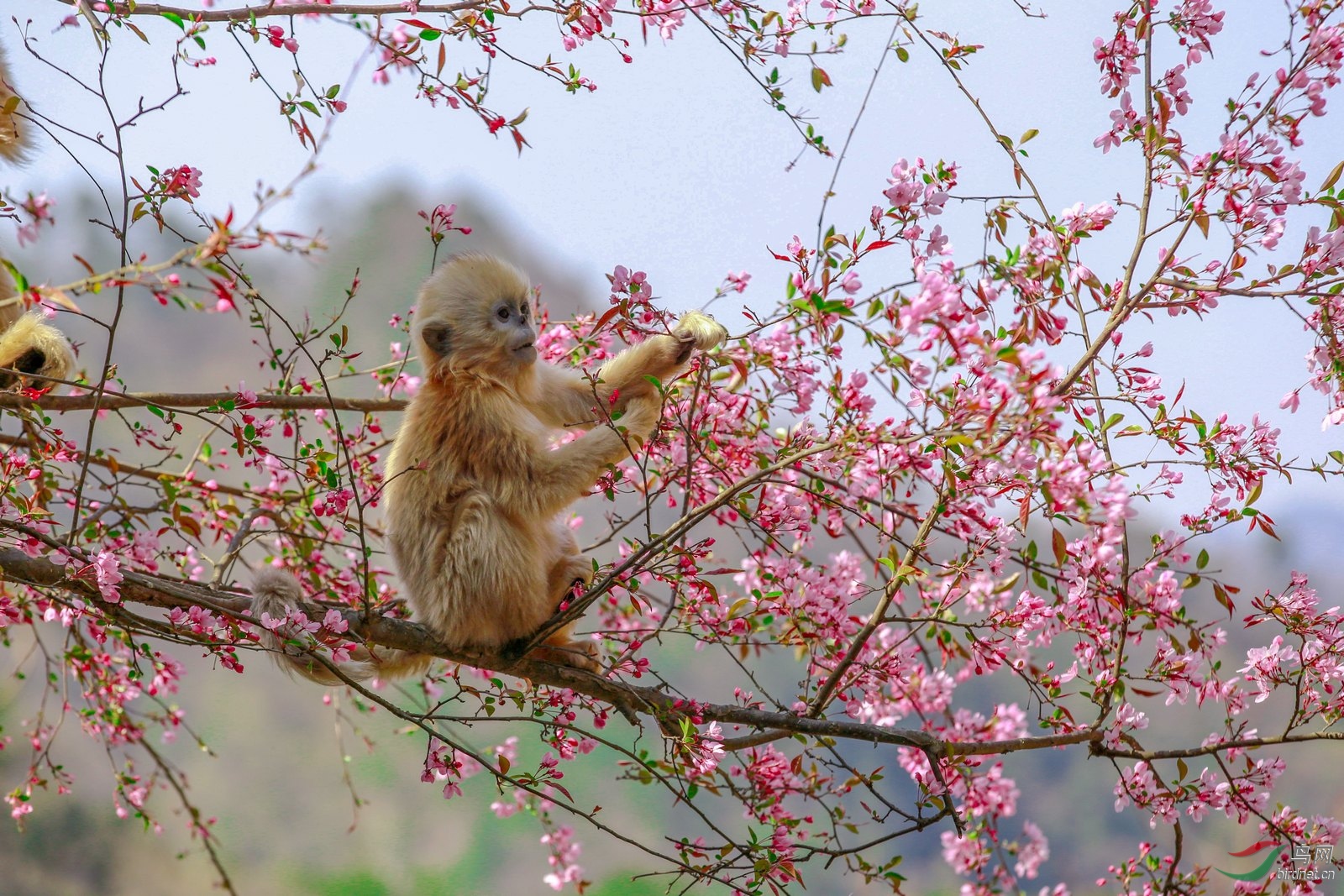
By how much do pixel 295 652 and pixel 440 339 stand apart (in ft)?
3.65

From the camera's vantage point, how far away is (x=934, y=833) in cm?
657

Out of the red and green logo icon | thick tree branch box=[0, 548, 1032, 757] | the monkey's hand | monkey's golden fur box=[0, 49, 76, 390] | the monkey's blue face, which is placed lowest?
the red and green logo icon

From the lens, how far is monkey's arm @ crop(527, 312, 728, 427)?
9.88 feet

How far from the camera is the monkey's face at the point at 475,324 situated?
3.31 m

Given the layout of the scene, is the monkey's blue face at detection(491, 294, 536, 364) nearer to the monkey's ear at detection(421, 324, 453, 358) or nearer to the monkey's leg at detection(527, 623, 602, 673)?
the monkey's ear at detection(421, 324, 453, 358)

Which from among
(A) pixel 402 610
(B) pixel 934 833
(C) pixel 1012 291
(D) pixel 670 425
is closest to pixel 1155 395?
(C) pixel 1012 291

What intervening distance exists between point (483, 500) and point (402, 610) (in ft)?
2.20

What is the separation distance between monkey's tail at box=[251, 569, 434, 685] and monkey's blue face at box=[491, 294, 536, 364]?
93 cm

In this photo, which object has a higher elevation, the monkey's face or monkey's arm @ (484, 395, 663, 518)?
the monkey's face

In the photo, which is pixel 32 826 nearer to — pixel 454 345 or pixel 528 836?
pixel 528 836

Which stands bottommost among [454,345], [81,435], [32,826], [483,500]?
[483,500]

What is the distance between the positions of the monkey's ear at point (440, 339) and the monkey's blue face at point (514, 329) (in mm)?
142

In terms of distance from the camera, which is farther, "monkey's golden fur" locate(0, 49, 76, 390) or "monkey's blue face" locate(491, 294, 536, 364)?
"monkey's golden fur" locate(0, 49, 76, 390)

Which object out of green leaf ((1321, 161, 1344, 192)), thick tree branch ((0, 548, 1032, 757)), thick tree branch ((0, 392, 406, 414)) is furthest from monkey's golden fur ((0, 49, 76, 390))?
green leaf ((1321, 161, 1344, 192))
